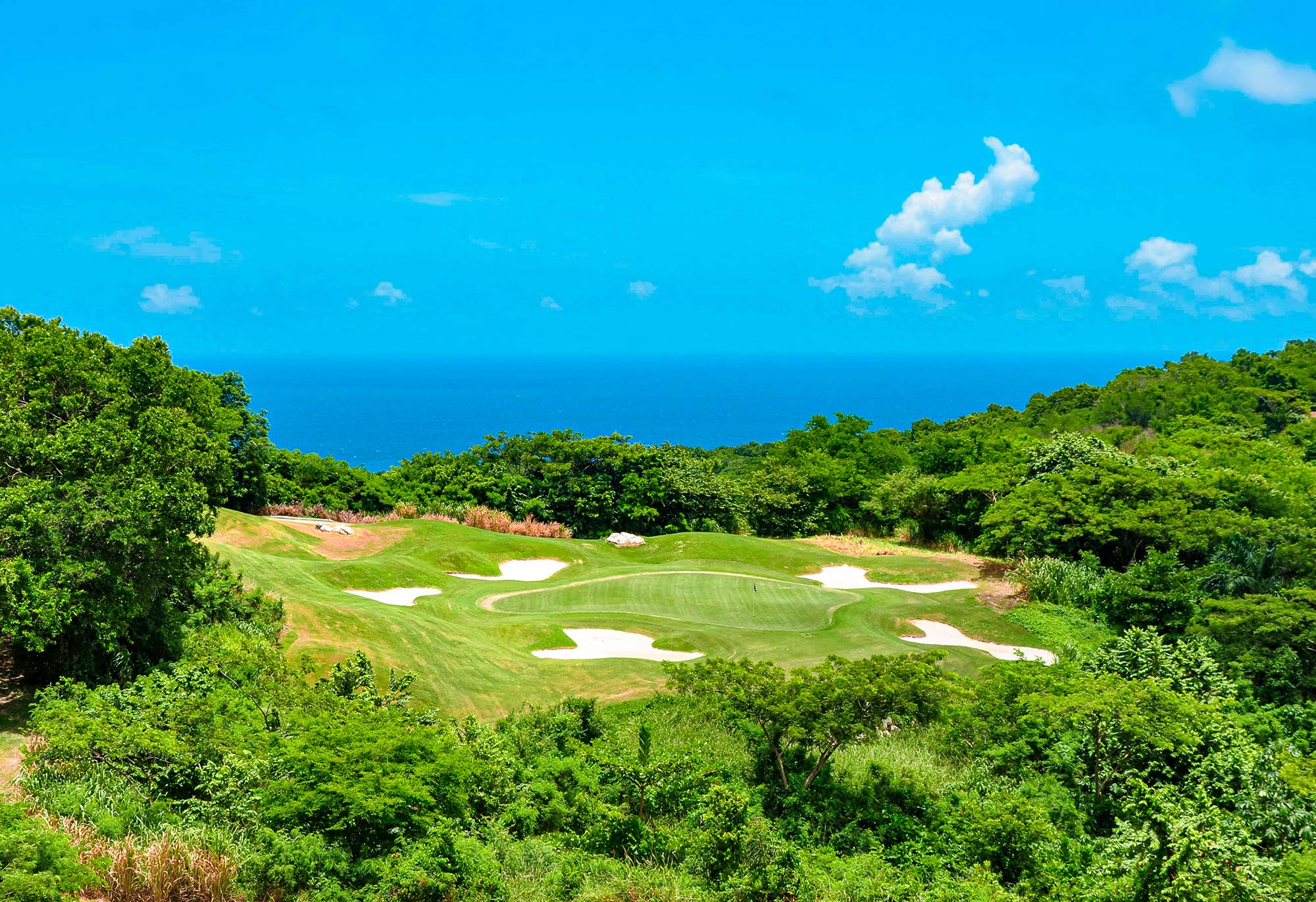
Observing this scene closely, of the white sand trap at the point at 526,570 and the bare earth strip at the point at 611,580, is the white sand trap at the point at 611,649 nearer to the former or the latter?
the bare earth strip at the point at 611,580

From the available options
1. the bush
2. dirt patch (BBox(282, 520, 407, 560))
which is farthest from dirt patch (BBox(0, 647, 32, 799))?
dirt patch (BBox(282, 520, 407, 560))

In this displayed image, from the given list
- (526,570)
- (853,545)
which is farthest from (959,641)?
(853,545)

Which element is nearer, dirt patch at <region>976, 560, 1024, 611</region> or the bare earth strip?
the bare earth strip

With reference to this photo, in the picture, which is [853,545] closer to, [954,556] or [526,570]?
[954,556]

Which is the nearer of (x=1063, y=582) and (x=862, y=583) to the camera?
(x=1063, y=582)

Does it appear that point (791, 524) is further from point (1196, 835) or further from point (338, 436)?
point (338, 436)

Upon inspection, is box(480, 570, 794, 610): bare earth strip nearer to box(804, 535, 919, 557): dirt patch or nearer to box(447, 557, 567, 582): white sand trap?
box(447, 557, 567, 582): white sand trap
